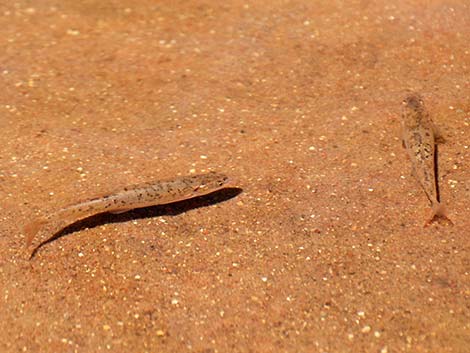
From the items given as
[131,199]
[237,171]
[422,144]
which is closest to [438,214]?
[422,144]

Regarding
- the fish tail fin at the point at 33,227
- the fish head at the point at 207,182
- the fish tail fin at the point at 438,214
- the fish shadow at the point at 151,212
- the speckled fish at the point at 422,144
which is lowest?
the fish shadow at the point at 151,212

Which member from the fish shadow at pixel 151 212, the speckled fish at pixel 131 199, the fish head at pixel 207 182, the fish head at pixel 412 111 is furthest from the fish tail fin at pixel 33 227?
the fish head at pixel 412 111

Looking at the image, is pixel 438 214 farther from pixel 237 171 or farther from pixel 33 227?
pixel 33 227

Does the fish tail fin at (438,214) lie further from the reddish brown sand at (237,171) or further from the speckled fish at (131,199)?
the speckled fish at (131,199)

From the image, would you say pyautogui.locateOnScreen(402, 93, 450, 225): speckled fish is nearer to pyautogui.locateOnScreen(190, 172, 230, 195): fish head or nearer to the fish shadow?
the fish shadow

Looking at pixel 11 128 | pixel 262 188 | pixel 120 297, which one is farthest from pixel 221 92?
pixel 120 297

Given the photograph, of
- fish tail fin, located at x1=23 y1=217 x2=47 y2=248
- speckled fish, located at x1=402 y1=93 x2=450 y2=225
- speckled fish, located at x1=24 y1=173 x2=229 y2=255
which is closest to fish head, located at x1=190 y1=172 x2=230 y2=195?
speckled fish, located at x1=24 y1=173 x2=229 y2=255
